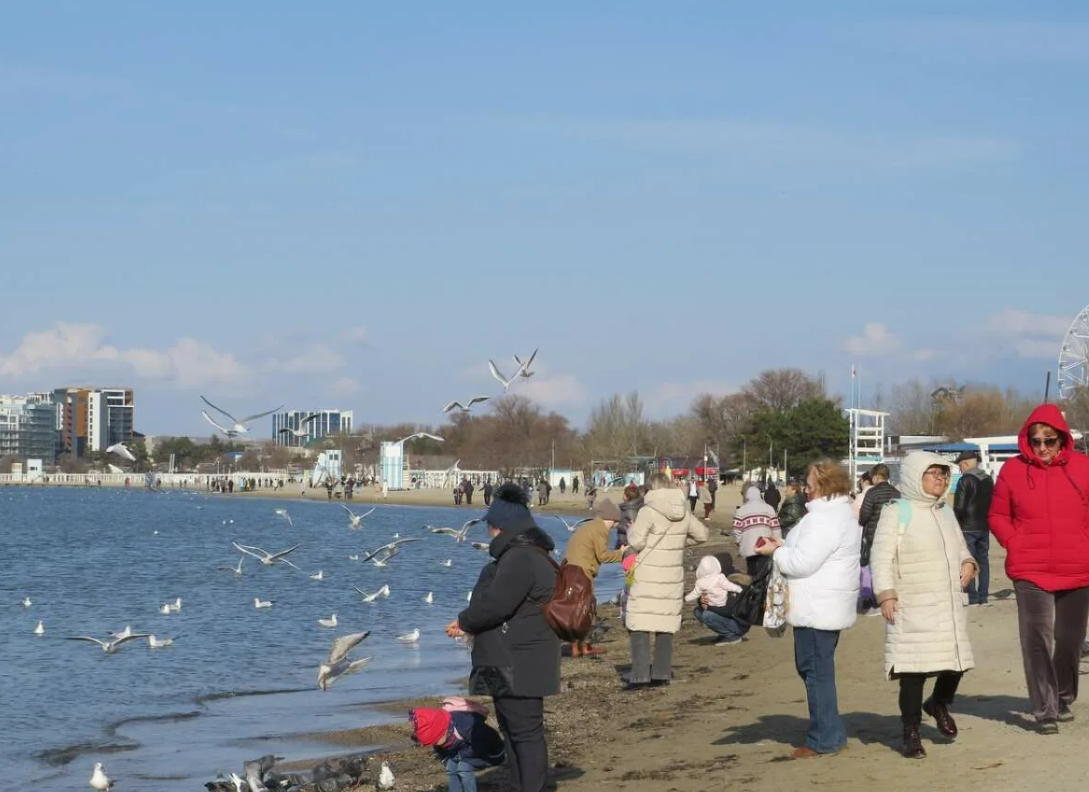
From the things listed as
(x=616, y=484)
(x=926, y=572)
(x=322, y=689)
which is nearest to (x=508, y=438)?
(x=616, y=484)

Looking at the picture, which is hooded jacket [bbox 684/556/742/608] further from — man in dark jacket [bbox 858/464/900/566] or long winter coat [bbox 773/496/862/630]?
long winter coat [bbox 773/496/862/630]

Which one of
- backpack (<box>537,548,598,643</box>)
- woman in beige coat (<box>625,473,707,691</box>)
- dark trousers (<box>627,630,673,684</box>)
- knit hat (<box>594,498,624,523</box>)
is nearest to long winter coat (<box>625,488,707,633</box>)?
woman in beige coat (<box>625,473,707,691</box>)

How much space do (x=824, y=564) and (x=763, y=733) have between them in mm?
2332

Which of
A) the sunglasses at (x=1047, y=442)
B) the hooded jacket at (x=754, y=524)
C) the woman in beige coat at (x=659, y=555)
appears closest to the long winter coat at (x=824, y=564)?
the sunglasses at (x=1047, y=442)

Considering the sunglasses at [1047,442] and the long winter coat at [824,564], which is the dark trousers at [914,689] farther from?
the sunglasses at [1047,442]

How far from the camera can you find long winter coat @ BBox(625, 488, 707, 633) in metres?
11.9

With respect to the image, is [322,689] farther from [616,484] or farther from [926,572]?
[616,484]

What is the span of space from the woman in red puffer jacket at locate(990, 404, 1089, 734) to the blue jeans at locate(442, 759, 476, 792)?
3.45 m

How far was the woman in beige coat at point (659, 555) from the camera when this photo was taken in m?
11.9

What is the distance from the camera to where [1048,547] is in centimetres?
870

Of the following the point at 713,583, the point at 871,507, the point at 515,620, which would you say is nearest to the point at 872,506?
the point at 871,507

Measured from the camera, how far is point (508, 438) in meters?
147

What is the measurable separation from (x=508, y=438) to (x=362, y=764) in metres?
136

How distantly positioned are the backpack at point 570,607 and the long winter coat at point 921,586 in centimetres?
176
